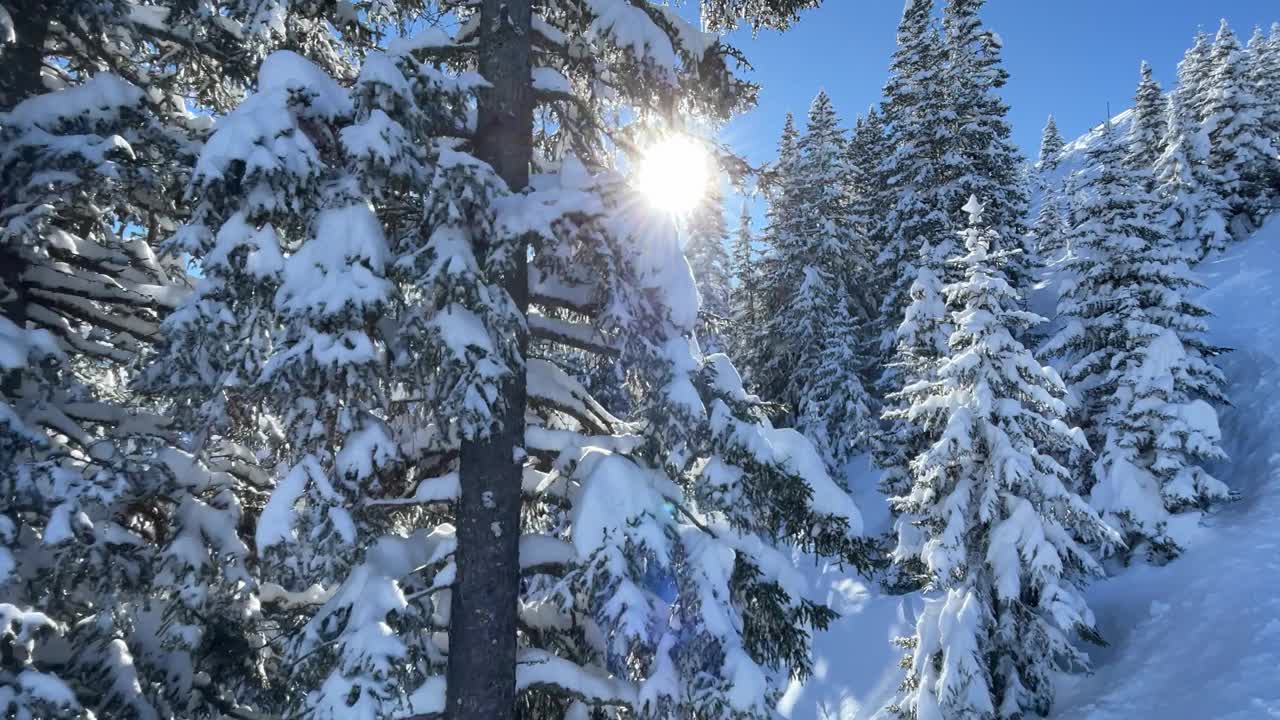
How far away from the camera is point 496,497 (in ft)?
17.5

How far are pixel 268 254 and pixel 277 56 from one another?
1.48 metres

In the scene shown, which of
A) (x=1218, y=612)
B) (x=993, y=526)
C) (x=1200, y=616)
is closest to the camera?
(x=993, y=526)

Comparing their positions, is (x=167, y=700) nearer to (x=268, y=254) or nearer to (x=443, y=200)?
(x=268, y=254)

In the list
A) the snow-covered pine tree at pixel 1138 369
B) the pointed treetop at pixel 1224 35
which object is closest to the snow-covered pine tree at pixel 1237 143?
the pointed treetop at pixel 1224 35

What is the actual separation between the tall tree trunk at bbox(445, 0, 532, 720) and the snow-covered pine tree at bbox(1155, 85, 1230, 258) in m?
37.7

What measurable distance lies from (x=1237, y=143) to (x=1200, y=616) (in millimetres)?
30505

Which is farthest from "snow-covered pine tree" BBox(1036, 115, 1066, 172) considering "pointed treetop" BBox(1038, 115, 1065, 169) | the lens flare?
the lens flare

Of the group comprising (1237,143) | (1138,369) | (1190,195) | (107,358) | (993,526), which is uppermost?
(1237,143)

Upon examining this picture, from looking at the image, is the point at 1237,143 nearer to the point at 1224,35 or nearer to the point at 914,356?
the point at 1224,35

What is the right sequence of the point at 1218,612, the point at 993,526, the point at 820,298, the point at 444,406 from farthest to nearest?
the point at 820,298 < the point at 1218,612 < the point at 993,526 < the point at 444,406

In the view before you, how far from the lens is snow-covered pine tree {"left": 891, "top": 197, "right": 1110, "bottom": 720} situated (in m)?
13.0

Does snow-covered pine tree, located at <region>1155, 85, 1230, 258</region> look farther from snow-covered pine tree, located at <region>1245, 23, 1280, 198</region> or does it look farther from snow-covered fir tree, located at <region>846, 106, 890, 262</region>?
snow-covered fir tree, located at <region>846, 106, 890, 262</region>

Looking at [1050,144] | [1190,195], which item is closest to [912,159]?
[1190,195]

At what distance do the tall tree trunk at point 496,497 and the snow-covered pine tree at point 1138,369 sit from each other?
59.6 ft
